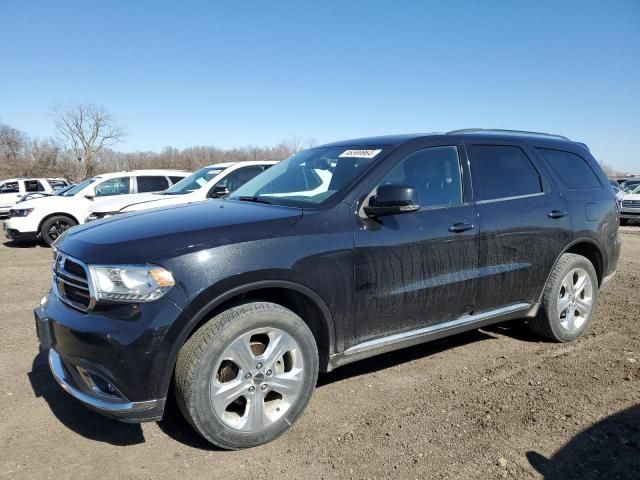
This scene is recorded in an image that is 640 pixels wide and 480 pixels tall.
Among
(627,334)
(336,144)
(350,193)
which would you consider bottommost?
(627,334)

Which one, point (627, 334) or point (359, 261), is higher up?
point (359, 261)

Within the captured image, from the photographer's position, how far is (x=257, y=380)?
277cm

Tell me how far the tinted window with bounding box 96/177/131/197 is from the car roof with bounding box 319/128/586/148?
27.0 feet

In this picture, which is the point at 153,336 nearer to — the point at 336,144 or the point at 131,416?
the point at 131,416

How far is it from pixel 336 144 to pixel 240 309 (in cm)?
198

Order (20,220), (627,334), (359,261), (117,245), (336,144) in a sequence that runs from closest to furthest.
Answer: (117,245) < (359,261) < (336,144) < (627,334) < (20,220)

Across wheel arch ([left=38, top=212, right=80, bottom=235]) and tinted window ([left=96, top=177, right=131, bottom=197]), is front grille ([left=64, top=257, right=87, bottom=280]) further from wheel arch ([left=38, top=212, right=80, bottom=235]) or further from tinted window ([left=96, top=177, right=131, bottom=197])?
wheel arch ([left=38, top=212, right=80, bottom=235])

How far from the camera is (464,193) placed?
3721 millimetres

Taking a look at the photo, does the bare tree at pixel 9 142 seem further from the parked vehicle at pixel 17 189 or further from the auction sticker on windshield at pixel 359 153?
the auction sticker on windshield at pixel 359 153

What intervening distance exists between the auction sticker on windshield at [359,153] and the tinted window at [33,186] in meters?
19.9

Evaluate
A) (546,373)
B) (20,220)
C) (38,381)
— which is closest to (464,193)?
(546,373)

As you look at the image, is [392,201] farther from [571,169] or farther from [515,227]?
[571,169]

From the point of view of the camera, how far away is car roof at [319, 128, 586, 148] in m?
3.72

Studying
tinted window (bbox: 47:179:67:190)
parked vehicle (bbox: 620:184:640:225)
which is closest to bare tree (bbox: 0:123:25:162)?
tinted window (bbox: 47:179:67:190)
